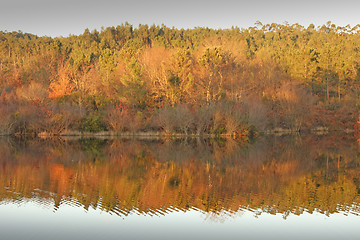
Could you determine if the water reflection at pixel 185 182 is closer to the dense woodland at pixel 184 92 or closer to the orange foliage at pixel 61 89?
the dense woodland at pixel 184 92

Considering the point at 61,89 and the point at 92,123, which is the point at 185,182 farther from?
the point at 61,89

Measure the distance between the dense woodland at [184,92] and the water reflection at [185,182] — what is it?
46.7 ft

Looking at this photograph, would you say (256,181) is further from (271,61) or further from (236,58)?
(271,61)

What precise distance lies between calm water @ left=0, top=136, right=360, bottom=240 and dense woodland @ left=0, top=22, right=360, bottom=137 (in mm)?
17006

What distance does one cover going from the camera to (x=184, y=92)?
43500mm

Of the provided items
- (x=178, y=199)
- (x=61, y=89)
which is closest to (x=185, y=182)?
(x=178, y=199)

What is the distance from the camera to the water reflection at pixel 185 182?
37.4 ft

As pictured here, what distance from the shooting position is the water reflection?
1140cm

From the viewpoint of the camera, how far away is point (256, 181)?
15.0m

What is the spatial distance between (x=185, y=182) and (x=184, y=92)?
96.1 feet

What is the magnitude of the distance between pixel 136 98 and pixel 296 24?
62.6m

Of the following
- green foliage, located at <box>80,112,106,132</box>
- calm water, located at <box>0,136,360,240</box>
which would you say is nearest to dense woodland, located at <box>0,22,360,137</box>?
green foliage, located at <box>80,112,106,132</box>

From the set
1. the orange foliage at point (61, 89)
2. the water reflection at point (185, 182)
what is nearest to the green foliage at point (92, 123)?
the orange foliage at point (61, 89)

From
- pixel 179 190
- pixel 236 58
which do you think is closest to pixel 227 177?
pixel 179 190
